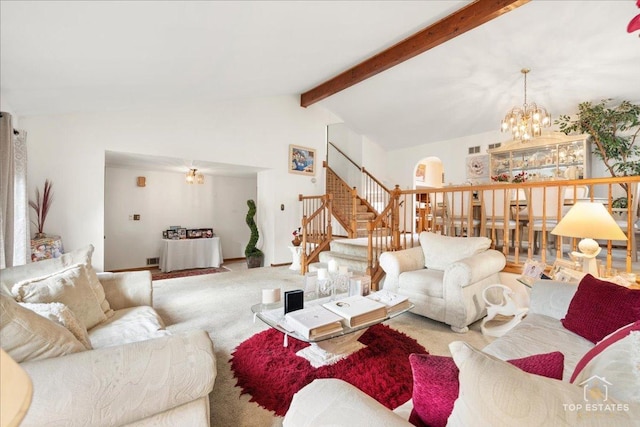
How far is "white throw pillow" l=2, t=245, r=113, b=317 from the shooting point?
1733 mm

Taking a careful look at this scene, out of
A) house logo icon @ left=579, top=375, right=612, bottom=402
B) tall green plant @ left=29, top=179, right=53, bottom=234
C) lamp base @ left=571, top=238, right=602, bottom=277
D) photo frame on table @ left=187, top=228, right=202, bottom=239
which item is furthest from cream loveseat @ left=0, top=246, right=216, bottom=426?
photo frame on table @ left=187, top=228, right=202, bottom=239

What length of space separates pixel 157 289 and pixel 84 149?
213 centimetres

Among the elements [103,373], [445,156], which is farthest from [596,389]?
[445,156]

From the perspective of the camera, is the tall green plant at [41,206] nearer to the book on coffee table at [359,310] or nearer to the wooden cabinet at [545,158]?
the book on coffee table at [359,310]

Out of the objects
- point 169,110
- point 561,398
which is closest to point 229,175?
point 169,110

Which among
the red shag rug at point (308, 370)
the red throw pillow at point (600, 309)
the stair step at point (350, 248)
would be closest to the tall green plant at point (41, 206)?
the red shag rug at point (308, 370)

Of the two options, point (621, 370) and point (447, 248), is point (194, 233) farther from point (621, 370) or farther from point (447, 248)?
point (621, 370)

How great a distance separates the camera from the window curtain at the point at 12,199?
2.25 metres

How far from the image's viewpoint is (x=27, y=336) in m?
0.93

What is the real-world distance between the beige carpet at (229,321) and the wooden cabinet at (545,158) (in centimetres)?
385

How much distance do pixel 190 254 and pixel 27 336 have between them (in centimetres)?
522

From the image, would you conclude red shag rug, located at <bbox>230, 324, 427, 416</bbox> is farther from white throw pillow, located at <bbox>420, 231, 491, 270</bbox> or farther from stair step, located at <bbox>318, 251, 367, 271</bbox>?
stair step, located at <bbox>318, 251, 367, 271</bbox>

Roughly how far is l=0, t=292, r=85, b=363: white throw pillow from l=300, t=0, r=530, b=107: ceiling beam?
14.5ft

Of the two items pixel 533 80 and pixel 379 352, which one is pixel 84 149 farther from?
pixel 533 80
